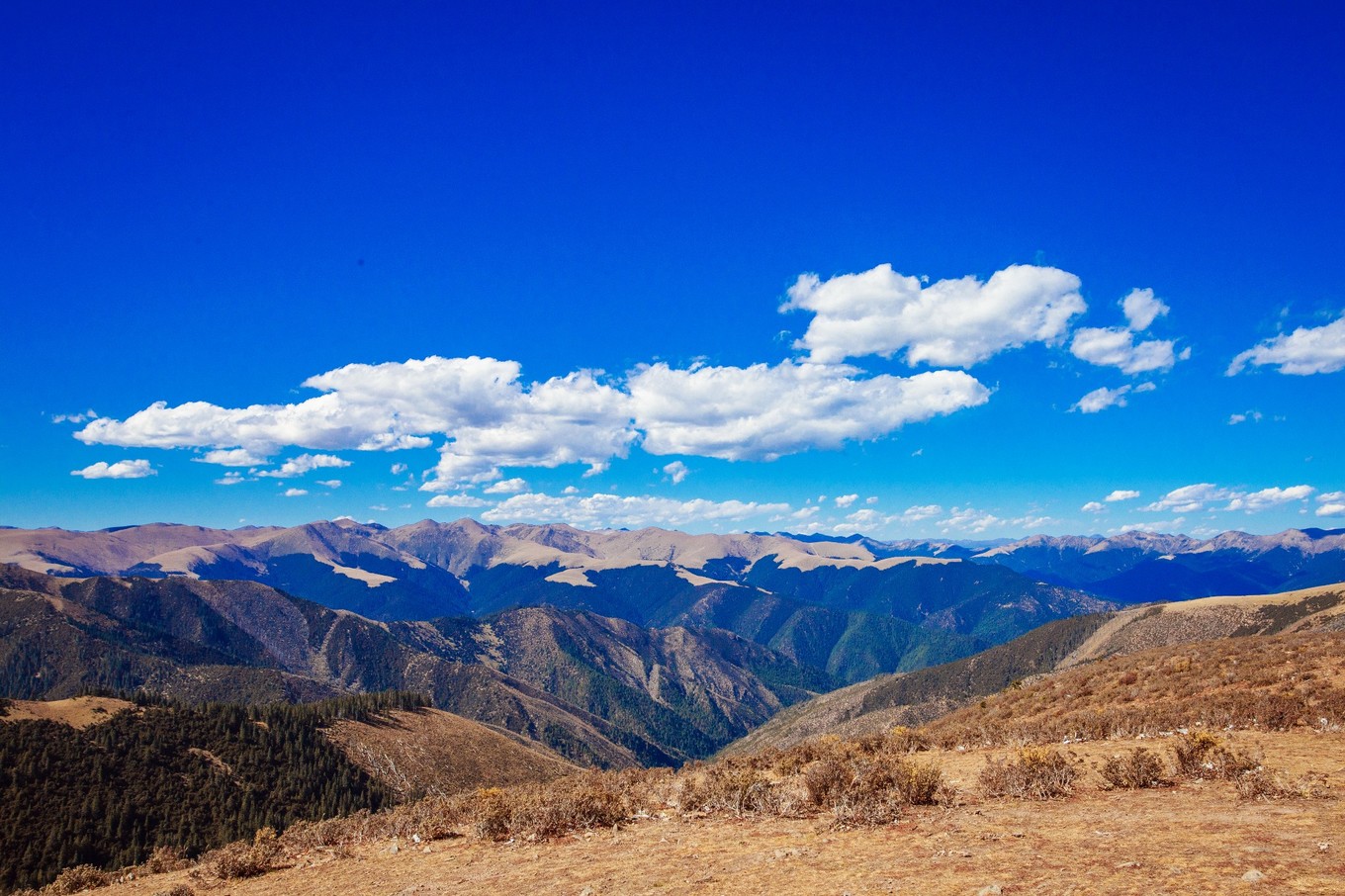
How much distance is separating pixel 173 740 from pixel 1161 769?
161498mm

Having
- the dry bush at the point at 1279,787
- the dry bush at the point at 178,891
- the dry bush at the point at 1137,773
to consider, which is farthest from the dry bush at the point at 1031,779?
the dry bush at the point at 178,891

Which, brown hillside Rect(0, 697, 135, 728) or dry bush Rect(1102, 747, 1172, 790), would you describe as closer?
dry bush Rect(1102, 747, 1172, 790)

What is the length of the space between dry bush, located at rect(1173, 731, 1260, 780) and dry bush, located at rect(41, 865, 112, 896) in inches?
1080

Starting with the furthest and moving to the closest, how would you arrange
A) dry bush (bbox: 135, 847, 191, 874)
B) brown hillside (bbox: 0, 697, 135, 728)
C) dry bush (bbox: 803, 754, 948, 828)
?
brown hillside (bbox: 0, 697, 135, 728)
dry bush (bbox: 135, 847, 191, 874)
dry bush (bbox: 803, 754, 948, 828)

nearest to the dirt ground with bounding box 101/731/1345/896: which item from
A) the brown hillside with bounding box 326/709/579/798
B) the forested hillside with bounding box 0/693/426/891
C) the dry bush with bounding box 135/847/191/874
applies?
the dry bush with bounding box 135/847/191/874

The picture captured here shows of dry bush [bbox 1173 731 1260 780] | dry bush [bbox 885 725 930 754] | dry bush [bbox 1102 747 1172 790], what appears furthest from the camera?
dry bush [bbox 885 725 930 754]

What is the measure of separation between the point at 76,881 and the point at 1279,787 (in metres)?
28.9

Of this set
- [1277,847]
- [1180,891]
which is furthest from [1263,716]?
[1180,891]

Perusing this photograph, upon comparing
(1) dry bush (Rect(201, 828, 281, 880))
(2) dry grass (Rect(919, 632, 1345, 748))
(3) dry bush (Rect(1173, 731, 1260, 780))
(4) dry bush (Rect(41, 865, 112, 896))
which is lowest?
(4) dry bush (Rect(41, 865, 112, 896))

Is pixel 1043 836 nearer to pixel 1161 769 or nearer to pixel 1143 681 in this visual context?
pixel 1161 769

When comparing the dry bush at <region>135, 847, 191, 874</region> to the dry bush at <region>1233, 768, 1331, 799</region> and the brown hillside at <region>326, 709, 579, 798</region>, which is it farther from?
the brown hillside at <region>326, 709, 579, 798</region>

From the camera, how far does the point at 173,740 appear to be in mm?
127312

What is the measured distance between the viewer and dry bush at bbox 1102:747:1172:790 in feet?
51.6

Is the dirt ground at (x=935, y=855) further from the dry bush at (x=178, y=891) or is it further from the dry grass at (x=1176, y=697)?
the dry grass at (x=1176, y=697)
